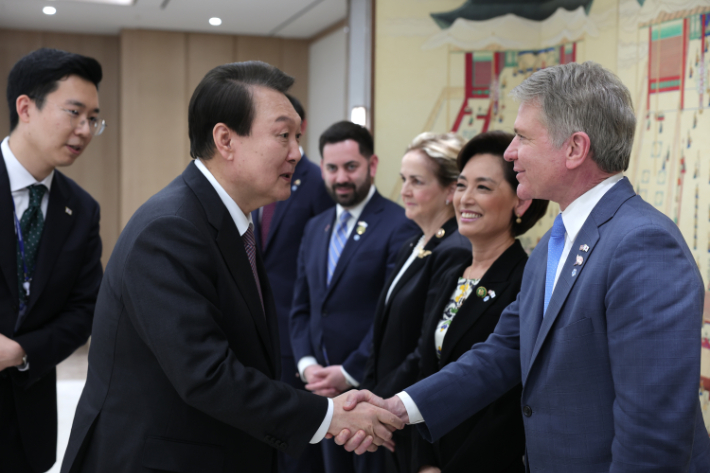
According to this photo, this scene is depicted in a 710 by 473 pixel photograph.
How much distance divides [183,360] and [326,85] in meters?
5.49

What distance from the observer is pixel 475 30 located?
393cm

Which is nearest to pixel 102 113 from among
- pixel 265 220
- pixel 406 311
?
pixel 265 220

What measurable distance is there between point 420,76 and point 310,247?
1328 mm

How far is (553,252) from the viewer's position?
5.74 feet

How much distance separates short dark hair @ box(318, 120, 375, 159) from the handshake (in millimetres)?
1924

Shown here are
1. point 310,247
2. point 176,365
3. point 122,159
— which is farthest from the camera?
point 122,159

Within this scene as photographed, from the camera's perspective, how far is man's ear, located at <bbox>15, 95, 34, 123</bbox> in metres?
2.51

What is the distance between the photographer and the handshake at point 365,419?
1973mm

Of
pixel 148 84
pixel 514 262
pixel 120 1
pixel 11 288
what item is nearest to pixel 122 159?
pixel 148 84

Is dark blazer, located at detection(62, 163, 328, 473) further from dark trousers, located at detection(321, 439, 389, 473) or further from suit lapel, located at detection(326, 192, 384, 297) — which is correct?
suit lapel, located at detection(326, 192, 384, 297)

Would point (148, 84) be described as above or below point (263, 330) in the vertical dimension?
above

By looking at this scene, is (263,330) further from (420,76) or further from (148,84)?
(148,84)

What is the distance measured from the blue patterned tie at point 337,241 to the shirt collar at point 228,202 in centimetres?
158

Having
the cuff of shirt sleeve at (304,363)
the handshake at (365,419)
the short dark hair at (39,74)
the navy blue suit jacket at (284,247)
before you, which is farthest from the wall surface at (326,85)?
the handshake at (365,419)
